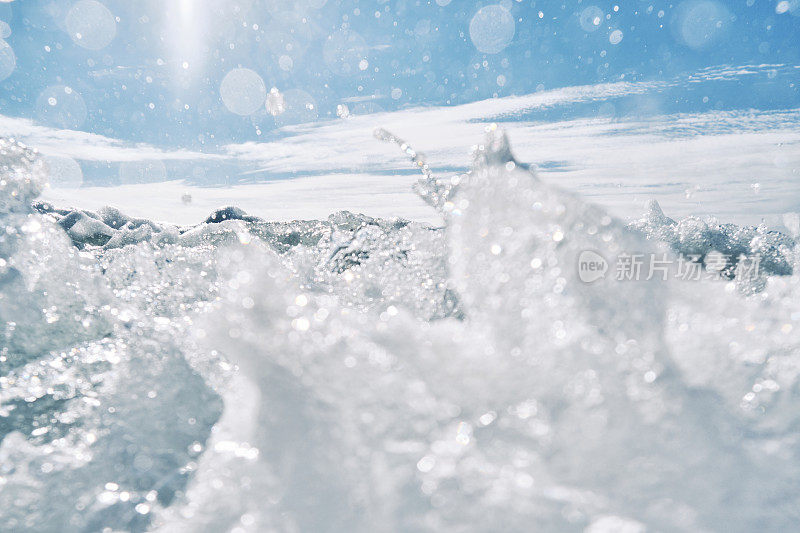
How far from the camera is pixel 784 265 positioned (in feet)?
26.1

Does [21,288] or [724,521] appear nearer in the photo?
[724,521]

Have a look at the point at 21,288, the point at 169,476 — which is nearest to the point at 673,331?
the point at 169,476

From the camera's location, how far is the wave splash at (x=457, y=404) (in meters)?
1.66

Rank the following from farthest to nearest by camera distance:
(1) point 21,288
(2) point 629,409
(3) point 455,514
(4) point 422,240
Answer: (4) point 422,240 < (1) point 21,288 < (2) point 629,409 < (3) point 455,514

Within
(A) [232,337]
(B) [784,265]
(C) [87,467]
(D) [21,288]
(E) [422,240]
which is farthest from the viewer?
(B) [784,265]

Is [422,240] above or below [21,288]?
above

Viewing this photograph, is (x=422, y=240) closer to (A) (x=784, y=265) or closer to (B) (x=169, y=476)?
(B) (x=169, y=476)

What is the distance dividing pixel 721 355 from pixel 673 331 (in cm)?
28

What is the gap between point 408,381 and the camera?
6.95 feet

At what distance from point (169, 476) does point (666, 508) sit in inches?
77.0

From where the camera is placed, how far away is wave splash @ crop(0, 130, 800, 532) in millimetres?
1659

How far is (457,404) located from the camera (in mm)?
2047

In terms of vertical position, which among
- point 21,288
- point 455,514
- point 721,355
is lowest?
point 455,514

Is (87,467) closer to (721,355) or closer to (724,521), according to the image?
(724,521)
